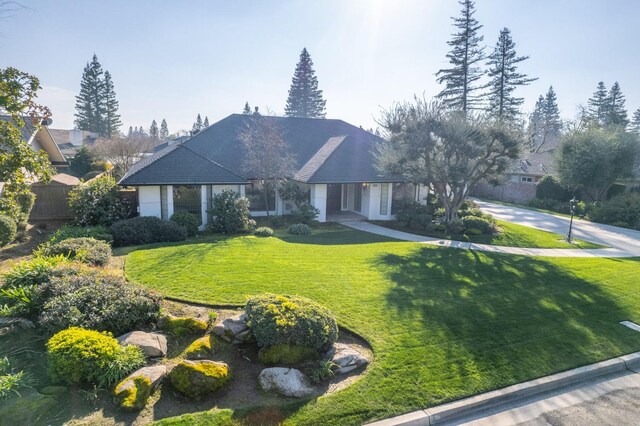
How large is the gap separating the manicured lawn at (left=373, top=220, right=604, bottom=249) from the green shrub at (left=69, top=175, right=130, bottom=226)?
13.3 meters

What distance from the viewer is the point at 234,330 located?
21.0ft

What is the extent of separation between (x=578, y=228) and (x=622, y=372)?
16.7m

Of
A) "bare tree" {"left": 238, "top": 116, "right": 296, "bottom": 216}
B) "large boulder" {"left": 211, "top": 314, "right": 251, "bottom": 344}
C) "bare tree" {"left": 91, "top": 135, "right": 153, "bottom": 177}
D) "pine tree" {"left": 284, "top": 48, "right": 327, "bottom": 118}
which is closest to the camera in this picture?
"large boulder" {"left": 211, "top": 314, "right": 251, "bottom": 344}

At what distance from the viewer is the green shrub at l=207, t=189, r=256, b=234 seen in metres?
16.8

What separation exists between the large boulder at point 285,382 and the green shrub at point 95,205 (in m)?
13.0

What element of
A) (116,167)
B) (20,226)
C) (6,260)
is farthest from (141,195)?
(116,167)

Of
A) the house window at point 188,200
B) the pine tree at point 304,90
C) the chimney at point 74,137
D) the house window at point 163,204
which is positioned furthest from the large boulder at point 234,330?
the pine tree at point 304,90

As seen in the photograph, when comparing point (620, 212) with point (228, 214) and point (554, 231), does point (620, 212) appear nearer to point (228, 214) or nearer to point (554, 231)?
point (554, 231)

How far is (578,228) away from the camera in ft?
68.0

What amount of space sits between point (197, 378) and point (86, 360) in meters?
1.53

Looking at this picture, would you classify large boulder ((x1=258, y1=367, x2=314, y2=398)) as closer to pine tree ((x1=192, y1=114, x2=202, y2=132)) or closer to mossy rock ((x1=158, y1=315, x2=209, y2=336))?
mossy rock ((x1=158, y1=315, x2=209, y2=336))

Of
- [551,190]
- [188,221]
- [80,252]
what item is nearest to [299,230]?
[188,221]

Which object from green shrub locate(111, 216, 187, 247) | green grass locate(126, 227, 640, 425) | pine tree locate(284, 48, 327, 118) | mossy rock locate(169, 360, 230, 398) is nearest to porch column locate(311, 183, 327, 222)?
green grass locate(126, 227, 640, 425)

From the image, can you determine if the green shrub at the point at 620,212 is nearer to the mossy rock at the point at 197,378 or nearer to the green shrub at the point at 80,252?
the mossy rock at the point at 197,378
